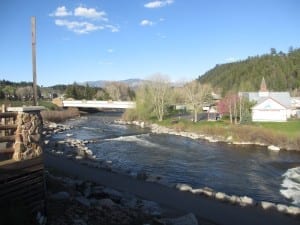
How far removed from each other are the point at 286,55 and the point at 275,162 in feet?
463

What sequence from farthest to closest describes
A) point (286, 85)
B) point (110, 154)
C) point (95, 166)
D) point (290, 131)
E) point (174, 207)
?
point (286, 85), point (290, 131), point (110, 154), point (95, 166), point (174, 207)

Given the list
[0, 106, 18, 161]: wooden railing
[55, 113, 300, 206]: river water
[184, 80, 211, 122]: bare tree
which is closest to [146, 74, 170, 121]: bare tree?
[184, 80, 211, 122]: bare tree

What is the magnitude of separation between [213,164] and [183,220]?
48.7 ft

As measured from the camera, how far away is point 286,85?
126000 millimetres

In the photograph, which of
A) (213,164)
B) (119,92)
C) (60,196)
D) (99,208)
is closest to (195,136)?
(213,164)

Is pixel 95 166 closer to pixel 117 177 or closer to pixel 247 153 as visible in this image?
pixel 117 177

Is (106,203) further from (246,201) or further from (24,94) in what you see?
(24,94)

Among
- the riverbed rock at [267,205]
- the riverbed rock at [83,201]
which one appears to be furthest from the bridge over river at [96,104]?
the riverbed rock at [83,201]

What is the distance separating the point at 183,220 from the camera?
13352 mm

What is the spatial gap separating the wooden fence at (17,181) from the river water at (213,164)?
11463 mm

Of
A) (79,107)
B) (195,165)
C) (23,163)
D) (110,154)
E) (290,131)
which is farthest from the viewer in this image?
(79,107)

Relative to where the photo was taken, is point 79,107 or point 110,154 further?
point 79,107

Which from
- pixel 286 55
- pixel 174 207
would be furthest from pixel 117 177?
pixel 286 55

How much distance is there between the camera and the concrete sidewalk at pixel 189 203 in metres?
14.6
